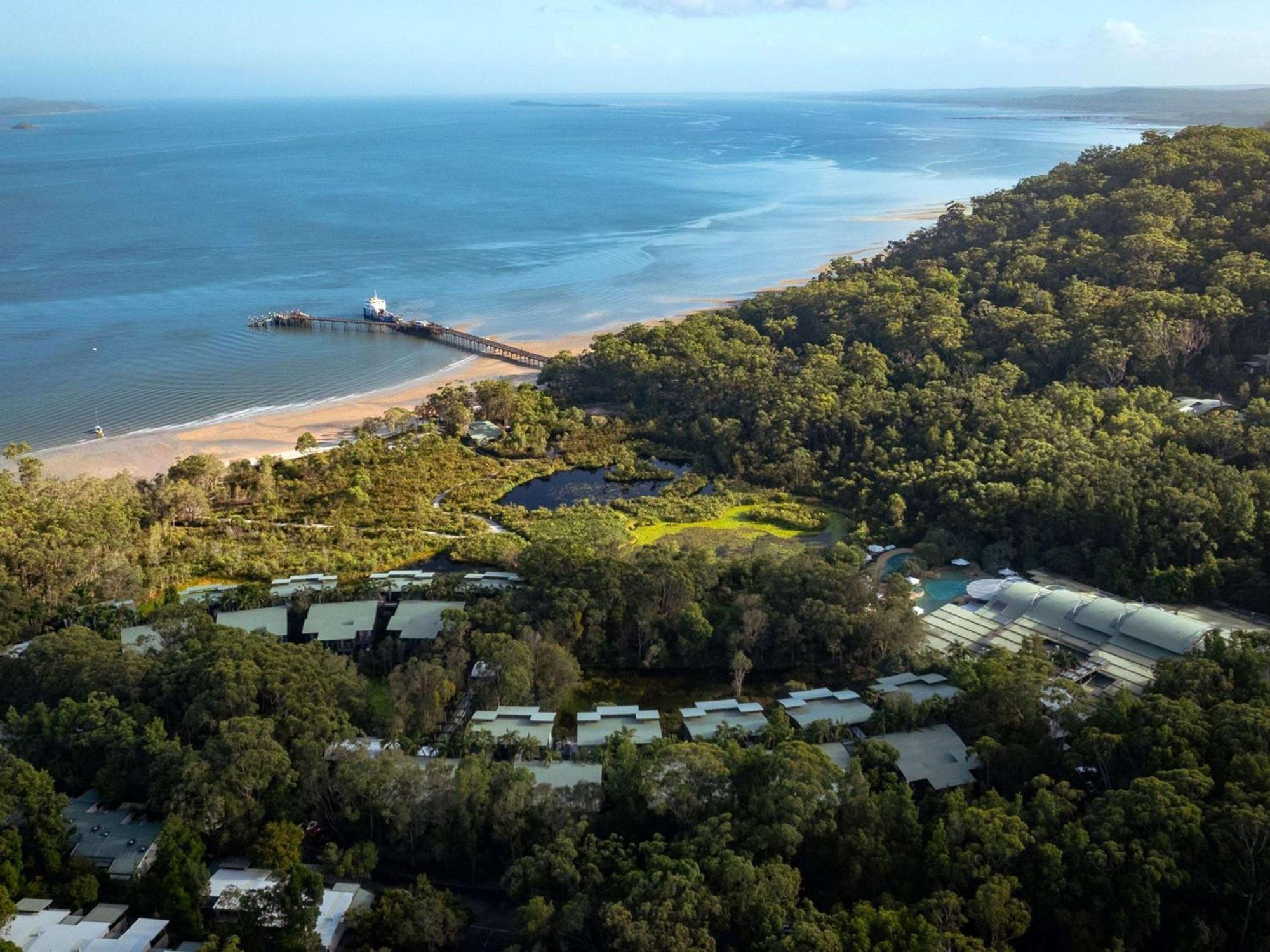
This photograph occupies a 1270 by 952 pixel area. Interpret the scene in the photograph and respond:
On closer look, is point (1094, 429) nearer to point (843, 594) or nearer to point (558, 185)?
point (843, 594)

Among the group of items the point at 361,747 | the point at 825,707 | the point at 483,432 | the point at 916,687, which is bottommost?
the point at 825,707

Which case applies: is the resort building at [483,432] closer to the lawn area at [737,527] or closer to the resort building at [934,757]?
the lawn area at [737,527]

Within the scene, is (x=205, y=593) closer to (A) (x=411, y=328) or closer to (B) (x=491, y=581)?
(B) (x=491, y=581)

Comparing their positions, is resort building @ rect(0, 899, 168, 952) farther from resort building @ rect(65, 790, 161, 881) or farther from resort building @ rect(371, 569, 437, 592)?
resort building @ rect(371, 569, 437, 592)

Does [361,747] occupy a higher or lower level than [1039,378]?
lower

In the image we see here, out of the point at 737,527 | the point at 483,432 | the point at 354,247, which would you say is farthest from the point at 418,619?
the point at 354,247

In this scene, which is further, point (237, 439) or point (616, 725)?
point (237, 439)

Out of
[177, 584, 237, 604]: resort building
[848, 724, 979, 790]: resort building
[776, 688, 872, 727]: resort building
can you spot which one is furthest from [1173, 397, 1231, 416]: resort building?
[177, 584, 237, 604]: resort building

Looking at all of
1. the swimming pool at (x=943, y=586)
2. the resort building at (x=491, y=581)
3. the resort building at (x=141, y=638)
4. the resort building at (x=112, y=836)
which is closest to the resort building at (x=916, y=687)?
the swimming pool at (x=943, y=586)
